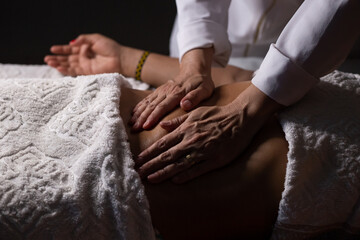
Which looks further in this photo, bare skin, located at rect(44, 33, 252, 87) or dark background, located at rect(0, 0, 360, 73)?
dark background, located at rect(0, 0, 360, 73)

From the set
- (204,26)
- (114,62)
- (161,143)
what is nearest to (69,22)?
(114,62)

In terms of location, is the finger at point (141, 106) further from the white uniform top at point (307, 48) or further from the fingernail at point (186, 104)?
the white uniform top at point (307, 48)

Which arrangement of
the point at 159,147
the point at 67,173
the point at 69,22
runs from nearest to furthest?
the point at 67,173 → the point at 159,147 → the point at 69,22

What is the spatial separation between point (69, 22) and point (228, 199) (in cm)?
138

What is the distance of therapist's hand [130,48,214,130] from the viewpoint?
93 centimetres

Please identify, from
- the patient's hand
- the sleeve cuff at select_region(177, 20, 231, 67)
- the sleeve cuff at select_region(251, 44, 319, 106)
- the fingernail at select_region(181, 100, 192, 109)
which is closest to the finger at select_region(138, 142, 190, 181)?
the fingernail at select_region(181, 100, 192, 109)

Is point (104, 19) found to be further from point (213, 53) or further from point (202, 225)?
point (202, 225)

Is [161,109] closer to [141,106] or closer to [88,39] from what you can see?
[141,106]

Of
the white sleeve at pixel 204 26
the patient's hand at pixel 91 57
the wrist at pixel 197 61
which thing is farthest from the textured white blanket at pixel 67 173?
the patient's hand at pixel 91 57

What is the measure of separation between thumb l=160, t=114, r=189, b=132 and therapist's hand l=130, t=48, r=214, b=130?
0.03 meters

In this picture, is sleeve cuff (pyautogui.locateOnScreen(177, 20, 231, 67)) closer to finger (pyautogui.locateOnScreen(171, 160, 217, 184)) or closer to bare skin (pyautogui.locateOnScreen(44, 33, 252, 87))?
bare skin (pyautogui.locateOnScreen(44, 33, 252, 87))

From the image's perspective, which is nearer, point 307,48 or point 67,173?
point 67,173

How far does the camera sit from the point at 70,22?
6.33 feet

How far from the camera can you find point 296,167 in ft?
2.71
